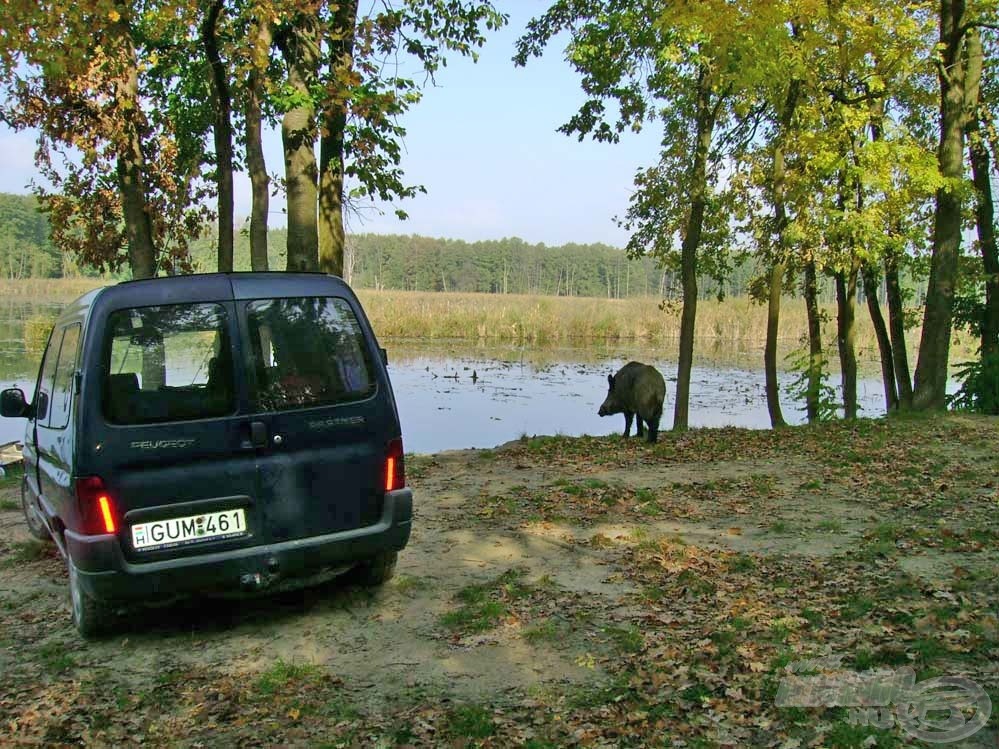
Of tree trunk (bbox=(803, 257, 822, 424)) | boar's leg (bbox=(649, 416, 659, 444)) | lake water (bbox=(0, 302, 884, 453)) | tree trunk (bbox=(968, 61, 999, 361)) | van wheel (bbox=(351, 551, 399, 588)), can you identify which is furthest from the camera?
lake water (bbox=(0, 302, 884, 453))

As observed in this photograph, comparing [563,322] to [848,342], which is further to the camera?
[563,322]

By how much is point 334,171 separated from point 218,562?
313 inches

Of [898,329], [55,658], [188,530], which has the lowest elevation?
[55,658]

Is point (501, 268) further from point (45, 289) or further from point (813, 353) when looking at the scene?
point (813, 353)

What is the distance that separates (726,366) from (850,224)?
23.9 meters

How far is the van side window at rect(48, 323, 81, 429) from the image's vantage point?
16.8ft

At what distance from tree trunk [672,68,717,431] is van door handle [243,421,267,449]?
13.1 meters

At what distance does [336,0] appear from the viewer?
1101 centimetres

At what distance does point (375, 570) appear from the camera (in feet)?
18.9

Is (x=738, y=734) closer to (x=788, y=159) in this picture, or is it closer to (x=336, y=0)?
(x=336, y=0)

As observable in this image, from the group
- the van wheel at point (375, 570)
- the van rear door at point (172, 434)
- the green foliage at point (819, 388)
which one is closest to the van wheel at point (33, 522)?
the van rear door at point (172, 434)

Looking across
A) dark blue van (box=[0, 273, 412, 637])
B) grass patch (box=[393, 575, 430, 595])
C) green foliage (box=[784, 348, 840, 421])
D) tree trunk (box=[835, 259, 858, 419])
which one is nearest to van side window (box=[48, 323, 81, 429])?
dark blue van (box=[0, 273, 412, 637])

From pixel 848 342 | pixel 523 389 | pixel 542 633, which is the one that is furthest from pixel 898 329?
pixel 542 633

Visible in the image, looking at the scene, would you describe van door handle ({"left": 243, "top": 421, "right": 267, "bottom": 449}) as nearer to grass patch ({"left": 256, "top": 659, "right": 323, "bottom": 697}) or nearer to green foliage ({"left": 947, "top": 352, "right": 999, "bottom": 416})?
grass patch ({"left": 256, "top": 659, "right": 323, "bottom": 697})
